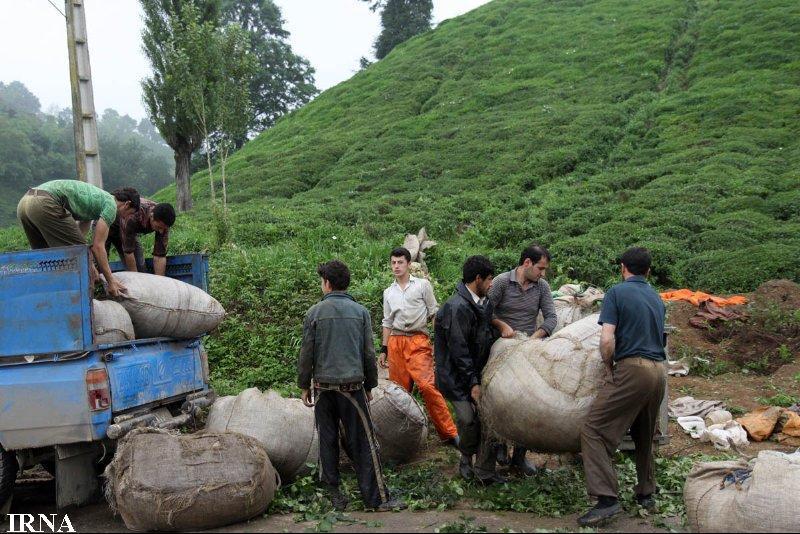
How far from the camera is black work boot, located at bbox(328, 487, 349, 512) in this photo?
5.06 m

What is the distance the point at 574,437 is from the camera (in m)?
4.80

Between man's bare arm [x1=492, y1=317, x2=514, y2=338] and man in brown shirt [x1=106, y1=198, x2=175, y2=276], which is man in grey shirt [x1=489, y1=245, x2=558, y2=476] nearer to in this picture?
man's bare arm [x1=492, y1=317, x2=514, y2=338]

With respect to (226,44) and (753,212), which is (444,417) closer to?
(753,212)

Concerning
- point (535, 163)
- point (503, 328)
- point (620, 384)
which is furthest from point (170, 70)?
point (620, 384)

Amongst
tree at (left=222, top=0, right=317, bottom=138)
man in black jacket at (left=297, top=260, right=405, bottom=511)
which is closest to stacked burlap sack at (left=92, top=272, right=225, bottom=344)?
man in black jacket at (left=297, top=260, right=405, bottom=511)

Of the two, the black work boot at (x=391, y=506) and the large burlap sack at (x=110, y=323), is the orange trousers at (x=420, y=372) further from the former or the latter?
the large burlap sack at (x=110, y=323)

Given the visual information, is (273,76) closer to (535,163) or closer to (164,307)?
(535,163)

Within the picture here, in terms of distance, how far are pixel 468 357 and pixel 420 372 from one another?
1313 millimetres

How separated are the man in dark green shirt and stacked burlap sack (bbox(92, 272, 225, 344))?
3272 mm

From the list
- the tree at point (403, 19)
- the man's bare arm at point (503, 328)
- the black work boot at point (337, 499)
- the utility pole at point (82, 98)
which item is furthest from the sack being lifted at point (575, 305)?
the tree at point (403, 19)

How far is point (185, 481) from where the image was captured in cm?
460

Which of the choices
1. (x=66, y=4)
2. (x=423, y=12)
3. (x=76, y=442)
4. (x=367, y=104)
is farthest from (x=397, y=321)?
(x=423, y=12)

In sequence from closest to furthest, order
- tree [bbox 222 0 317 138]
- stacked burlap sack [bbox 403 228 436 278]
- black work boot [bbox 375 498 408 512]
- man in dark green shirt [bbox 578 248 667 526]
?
man in dark green shirt [bbox 578 248 667 526] → black work boot [bbox 375 498 408 512] → stacked burlap sack [bbox 403 228 436 278] → tree [bbox 222 0 317 138]

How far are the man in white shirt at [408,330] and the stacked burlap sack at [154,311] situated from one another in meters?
1.58
